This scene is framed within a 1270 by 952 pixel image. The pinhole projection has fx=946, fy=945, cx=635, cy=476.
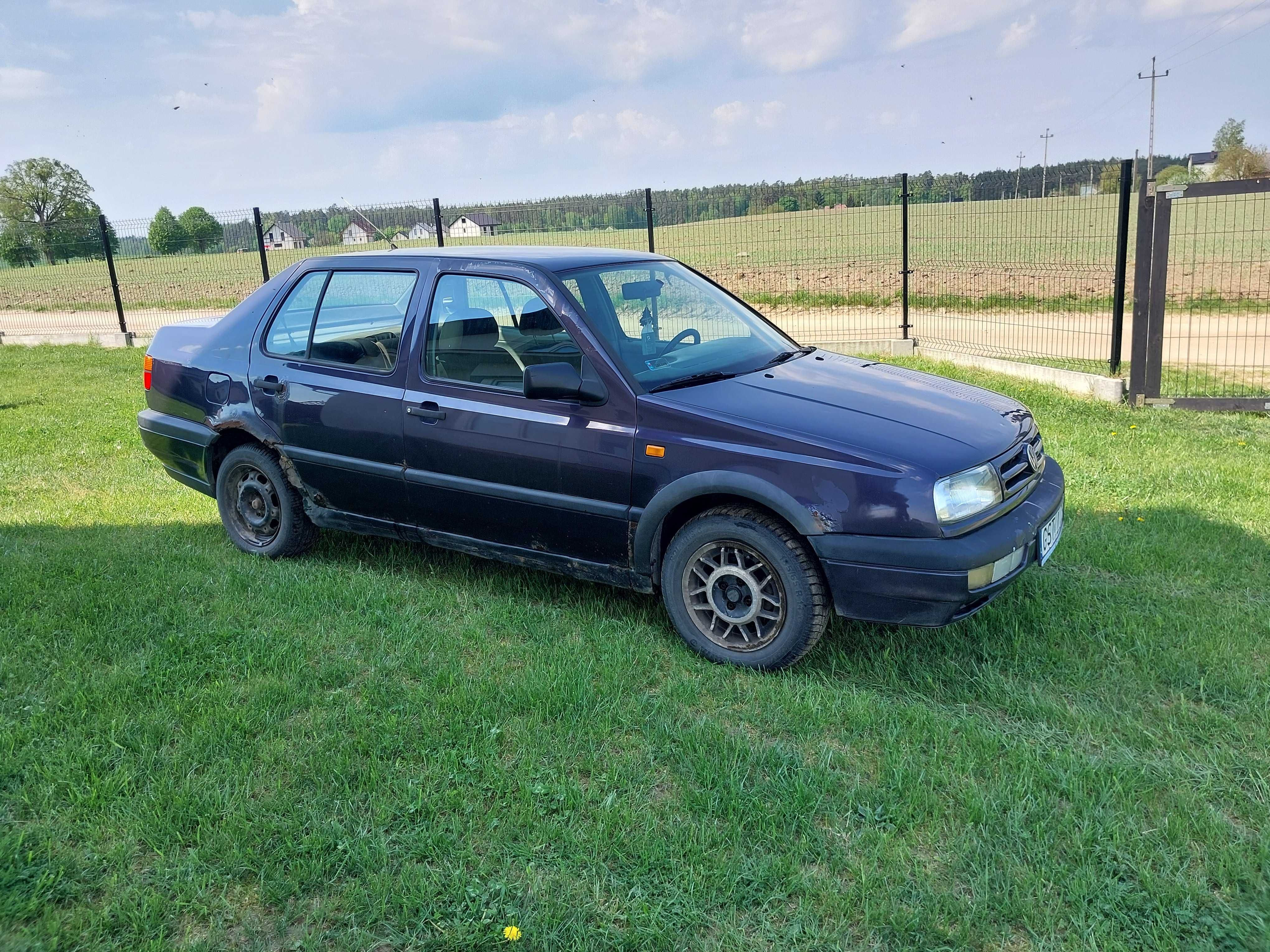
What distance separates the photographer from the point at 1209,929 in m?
2.45

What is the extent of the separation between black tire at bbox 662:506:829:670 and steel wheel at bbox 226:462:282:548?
251 centimetres

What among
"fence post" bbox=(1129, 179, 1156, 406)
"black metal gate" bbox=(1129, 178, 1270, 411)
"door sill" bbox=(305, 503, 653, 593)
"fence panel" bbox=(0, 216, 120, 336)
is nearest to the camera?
"door sill" bbox=(305, 503, 653, 593)

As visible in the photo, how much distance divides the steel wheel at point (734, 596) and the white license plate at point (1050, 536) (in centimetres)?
113

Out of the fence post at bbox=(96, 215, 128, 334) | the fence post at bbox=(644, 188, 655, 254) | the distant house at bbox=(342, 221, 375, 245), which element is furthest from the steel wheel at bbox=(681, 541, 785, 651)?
the fence post at bbox=(96, 215, 128, 334)

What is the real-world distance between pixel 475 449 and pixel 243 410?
163 centimetres

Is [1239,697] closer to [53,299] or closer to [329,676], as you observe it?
[329,676]

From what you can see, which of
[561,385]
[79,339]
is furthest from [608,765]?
[79,339]

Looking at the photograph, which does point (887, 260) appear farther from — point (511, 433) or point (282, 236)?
point (511, 433)

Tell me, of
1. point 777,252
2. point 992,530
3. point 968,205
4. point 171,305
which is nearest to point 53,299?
point 171,305

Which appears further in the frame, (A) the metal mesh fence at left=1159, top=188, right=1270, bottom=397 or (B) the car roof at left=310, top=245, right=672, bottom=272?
(A) the metal mesh fence at left=1159, top=188, right=1270, bottom=397

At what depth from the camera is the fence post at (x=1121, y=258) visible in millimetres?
9102

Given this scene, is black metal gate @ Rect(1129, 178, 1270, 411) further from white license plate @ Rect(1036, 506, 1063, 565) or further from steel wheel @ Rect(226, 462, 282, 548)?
steel wheel @ Rect(226, 462, 282, 548)

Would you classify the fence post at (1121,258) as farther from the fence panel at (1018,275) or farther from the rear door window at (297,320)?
the rear door window at (297,320)

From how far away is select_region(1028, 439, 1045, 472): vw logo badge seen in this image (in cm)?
413
